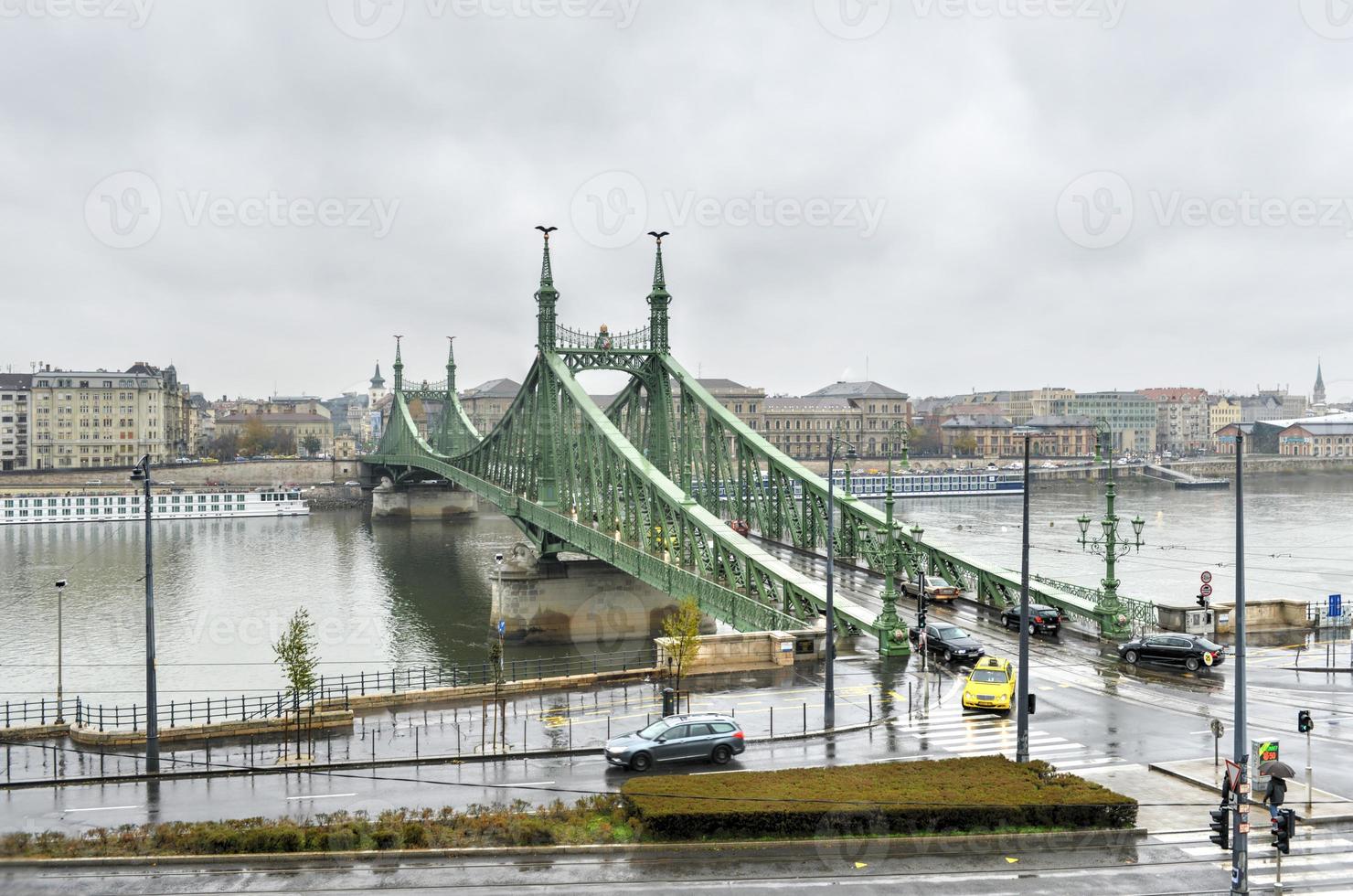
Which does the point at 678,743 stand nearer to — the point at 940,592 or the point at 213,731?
the point at 213,731

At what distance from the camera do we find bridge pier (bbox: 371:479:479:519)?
135 meters

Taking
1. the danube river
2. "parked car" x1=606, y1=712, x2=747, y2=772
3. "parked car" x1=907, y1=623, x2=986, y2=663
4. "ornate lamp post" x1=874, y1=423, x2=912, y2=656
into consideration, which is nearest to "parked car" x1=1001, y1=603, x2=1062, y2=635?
"parked car" x1=907, y1=623, x2=986, y2=663

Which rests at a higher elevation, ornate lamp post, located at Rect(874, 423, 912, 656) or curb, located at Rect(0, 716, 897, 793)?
ornate lamp post, located at Rect(874, 423, 912, 656)

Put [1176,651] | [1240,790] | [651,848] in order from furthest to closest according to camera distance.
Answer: [1176,651] < [651,848] < [1240,790]

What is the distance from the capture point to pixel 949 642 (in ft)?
113

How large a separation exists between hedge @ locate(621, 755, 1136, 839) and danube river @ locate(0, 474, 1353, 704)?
101 feet

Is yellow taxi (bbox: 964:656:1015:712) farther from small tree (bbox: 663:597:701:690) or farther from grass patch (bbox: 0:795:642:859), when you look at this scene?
grass patch (bbox: 0:795:642:859)

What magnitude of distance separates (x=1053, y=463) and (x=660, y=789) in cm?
18689

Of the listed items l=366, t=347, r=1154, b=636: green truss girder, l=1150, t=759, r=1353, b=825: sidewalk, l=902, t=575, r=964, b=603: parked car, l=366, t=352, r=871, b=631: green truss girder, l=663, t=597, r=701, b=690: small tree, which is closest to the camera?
l=1150, t=759, r=1353, b=825: sidewalk

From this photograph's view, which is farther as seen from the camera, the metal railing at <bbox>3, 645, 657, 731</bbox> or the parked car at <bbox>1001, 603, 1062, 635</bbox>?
the parked car at <bbox>1001, 603, 1062, 635</bbox>

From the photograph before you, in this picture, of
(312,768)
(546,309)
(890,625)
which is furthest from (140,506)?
(312,768)

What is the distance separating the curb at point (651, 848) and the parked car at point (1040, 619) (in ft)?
66.1

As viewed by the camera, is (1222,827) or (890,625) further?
(890,625)

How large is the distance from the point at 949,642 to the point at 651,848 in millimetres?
18711
